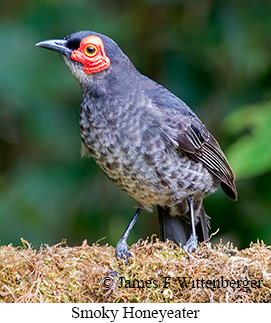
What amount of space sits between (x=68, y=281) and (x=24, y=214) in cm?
248

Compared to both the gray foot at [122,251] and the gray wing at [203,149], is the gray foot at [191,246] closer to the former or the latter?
the gray foot at [122,251]

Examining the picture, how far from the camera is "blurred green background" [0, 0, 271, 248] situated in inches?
208

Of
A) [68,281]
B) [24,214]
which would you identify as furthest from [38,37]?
[68,281]

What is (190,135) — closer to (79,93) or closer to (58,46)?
(58,46)

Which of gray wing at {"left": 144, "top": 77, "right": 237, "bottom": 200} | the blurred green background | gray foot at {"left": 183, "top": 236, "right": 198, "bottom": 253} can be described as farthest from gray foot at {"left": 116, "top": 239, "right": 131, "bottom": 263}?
the blurred green background

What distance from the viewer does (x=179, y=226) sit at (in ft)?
15.2

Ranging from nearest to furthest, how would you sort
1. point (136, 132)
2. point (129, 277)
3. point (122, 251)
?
point (129, 277) < point (122, 251) < point (136, 132)

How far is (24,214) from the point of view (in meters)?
5.52

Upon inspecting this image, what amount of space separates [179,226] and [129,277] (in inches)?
57.2

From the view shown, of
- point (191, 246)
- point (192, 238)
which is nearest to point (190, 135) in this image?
point (192, 238)

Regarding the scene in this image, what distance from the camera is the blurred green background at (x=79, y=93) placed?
528 centimetres

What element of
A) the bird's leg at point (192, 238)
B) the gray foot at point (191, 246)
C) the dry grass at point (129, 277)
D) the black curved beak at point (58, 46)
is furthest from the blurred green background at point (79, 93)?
the dry grass at point (129, 277)

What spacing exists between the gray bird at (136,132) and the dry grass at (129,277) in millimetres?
572

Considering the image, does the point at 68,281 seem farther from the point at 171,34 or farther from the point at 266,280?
the point at 171,34
